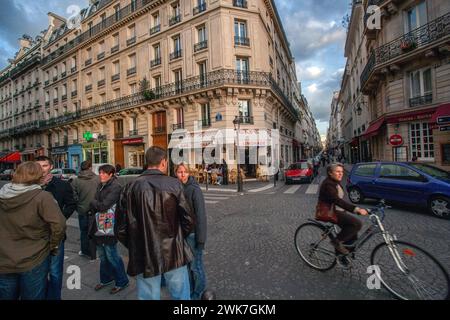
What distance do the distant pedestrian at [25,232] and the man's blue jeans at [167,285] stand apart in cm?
97

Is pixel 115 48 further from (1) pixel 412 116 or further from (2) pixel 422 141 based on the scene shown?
(2) pixel 422 141

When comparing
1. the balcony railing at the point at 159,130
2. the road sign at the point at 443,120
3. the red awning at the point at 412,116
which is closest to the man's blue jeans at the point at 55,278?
the road sign at the point at 443,120

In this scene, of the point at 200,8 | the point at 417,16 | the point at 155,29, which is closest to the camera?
the point at 417,16

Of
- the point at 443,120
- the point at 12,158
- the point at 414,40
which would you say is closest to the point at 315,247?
the point at 443,120

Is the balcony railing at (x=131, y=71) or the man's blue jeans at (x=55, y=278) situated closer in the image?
the man's blue jeans at (x=55, y=278)

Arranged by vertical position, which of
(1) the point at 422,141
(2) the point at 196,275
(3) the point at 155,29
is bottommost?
(2) the point at 196,275

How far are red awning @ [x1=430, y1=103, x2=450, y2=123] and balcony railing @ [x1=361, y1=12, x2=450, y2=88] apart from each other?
10.6 feet

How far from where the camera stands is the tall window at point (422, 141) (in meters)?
12.1

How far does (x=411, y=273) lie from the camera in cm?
267

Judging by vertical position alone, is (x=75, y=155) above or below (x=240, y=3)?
below

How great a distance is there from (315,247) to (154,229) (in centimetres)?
268

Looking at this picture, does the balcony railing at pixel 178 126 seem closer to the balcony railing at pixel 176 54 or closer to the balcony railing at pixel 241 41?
the balcony railing at pixel 176 54
